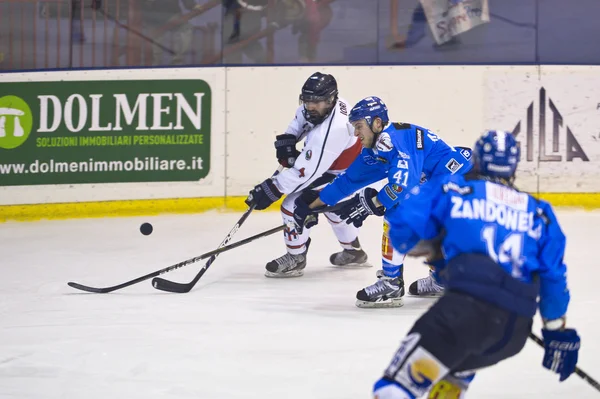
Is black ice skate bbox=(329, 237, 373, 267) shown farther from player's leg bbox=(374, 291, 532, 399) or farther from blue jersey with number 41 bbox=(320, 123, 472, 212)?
player's leg bbox=(374, 291, 532, 399)

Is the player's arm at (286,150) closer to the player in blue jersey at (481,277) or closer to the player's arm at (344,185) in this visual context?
the player's arm at (344,185)

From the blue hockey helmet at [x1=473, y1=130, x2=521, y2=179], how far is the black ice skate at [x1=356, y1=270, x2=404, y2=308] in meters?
2.08

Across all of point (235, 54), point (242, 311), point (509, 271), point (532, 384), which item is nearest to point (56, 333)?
point (242, 311)

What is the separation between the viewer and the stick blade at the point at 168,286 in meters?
5.02

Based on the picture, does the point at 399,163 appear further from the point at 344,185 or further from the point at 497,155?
the point at 497,155

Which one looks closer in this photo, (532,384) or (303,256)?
(532,384)

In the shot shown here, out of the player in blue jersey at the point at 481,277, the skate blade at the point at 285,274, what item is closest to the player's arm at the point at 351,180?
the skate blade at the point at 285,274

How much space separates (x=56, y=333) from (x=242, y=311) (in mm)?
868

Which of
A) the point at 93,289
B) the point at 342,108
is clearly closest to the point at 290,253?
the point at 342,108

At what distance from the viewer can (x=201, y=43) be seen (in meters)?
7.26

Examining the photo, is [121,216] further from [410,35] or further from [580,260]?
[580,260]

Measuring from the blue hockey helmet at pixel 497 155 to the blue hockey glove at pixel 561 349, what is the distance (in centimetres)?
42

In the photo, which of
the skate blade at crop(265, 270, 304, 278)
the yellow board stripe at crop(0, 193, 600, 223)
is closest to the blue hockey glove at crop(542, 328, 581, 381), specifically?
the skate blade at crop(265, 270, 304, 278)

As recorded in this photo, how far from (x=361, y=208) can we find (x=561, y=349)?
2.13 metres
